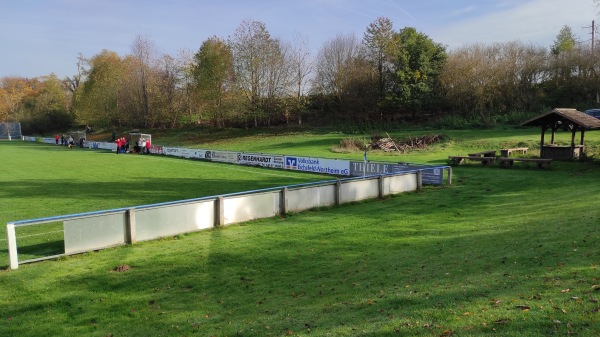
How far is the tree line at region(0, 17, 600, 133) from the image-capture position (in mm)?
56156

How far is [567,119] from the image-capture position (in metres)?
25.6

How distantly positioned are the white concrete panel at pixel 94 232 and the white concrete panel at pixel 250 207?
3.31 meters

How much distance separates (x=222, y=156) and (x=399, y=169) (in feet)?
65.9

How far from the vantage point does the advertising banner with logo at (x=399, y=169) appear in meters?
21.3

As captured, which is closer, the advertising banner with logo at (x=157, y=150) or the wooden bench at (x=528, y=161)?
the wooden bench at (x=528, y=161)

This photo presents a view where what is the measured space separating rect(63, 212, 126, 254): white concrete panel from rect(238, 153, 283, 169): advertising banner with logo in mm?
21092

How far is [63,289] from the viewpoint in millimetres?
8367

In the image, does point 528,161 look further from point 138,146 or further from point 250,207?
point 138,146

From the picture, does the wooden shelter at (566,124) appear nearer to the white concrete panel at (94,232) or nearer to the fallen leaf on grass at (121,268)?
the white concrete panel at (94,232)

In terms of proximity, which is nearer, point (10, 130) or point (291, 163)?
point (291, 163)

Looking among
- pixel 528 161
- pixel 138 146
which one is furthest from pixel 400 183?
pixel 138 146

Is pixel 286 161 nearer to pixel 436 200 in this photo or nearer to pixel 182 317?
pixel 436 200

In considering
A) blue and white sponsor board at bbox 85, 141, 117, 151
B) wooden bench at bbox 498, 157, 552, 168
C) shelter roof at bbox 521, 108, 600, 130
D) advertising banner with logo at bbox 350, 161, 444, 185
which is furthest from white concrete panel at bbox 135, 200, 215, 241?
blue and white sponsor board at bbox 85, 141, 117, 151

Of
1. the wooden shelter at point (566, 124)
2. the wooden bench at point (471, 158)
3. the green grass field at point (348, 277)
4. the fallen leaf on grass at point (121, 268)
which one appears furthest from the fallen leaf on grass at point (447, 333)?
the wooden bench at point (471, 158)
